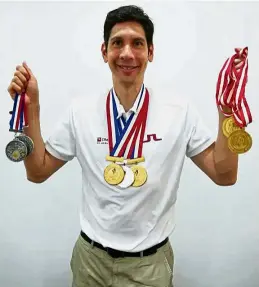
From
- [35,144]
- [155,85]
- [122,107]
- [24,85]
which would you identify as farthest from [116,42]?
[155,85]

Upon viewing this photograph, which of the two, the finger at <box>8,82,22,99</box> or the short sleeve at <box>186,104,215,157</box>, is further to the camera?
the short sleeve at <box>186,104,215,157</box>

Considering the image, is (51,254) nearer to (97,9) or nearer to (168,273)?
(168,273)

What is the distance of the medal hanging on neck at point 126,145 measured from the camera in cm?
130

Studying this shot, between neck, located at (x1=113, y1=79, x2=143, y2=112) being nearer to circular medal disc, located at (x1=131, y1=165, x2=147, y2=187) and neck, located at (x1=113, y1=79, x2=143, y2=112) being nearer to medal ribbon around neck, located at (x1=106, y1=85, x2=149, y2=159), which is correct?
medal ribbon around neck, located at (x1=106, y1=85, x2=149, y2=159)

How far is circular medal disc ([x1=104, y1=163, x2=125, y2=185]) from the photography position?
129 centimetres

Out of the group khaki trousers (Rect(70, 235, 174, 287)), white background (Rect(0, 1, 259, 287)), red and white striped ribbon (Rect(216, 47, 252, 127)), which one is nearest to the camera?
red and white striped ribbon (Rect(216, 47, 252, 127))

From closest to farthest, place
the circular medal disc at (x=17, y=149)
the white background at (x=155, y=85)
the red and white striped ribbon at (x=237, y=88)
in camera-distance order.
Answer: the red and white striped ribbon at (x=237, y=88) → the circular medal disc at (x=17, y=149) → the white background at (x=155, y=85)

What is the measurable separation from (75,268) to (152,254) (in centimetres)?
32

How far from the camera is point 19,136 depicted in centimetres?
128

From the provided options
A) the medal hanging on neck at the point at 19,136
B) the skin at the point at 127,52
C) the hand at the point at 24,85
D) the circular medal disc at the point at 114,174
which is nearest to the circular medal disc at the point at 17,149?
the medal hanging on neck at the point at 19,136

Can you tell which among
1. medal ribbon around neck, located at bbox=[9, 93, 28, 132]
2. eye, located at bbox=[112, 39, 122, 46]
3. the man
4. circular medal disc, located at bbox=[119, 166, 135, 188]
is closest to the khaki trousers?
the man

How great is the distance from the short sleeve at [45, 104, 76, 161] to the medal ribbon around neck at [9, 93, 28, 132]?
142 millimetres

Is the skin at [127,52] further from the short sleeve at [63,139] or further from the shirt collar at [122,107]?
the short sleeve at [63,139]

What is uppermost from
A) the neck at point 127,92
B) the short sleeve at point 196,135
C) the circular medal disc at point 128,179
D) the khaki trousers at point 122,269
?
the neck at point 127,92
